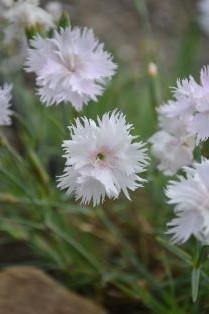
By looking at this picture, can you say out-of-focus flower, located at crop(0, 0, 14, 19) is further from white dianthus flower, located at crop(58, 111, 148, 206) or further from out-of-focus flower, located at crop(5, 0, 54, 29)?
white dianthus flower, located at crop(58, 111, 148, 206)

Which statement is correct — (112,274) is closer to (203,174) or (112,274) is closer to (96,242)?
(96,242)

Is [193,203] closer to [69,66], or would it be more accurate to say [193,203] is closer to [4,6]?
[69,66]

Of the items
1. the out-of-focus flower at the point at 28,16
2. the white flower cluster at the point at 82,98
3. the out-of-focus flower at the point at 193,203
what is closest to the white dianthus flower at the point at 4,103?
the white flower cluster at the point at 82,98

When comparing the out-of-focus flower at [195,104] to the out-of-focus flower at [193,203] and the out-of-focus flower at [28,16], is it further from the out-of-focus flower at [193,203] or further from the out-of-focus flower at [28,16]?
the out-of-focus flower at [28,16]

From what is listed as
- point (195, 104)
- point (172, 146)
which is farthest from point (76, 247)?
point (195, 104)

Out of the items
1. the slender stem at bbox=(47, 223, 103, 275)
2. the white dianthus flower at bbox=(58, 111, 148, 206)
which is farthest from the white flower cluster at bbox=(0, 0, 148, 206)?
the slender stem at bbox=(47, 223, 103, 275)

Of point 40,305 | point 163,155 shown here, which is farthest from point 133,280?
point 163,155
